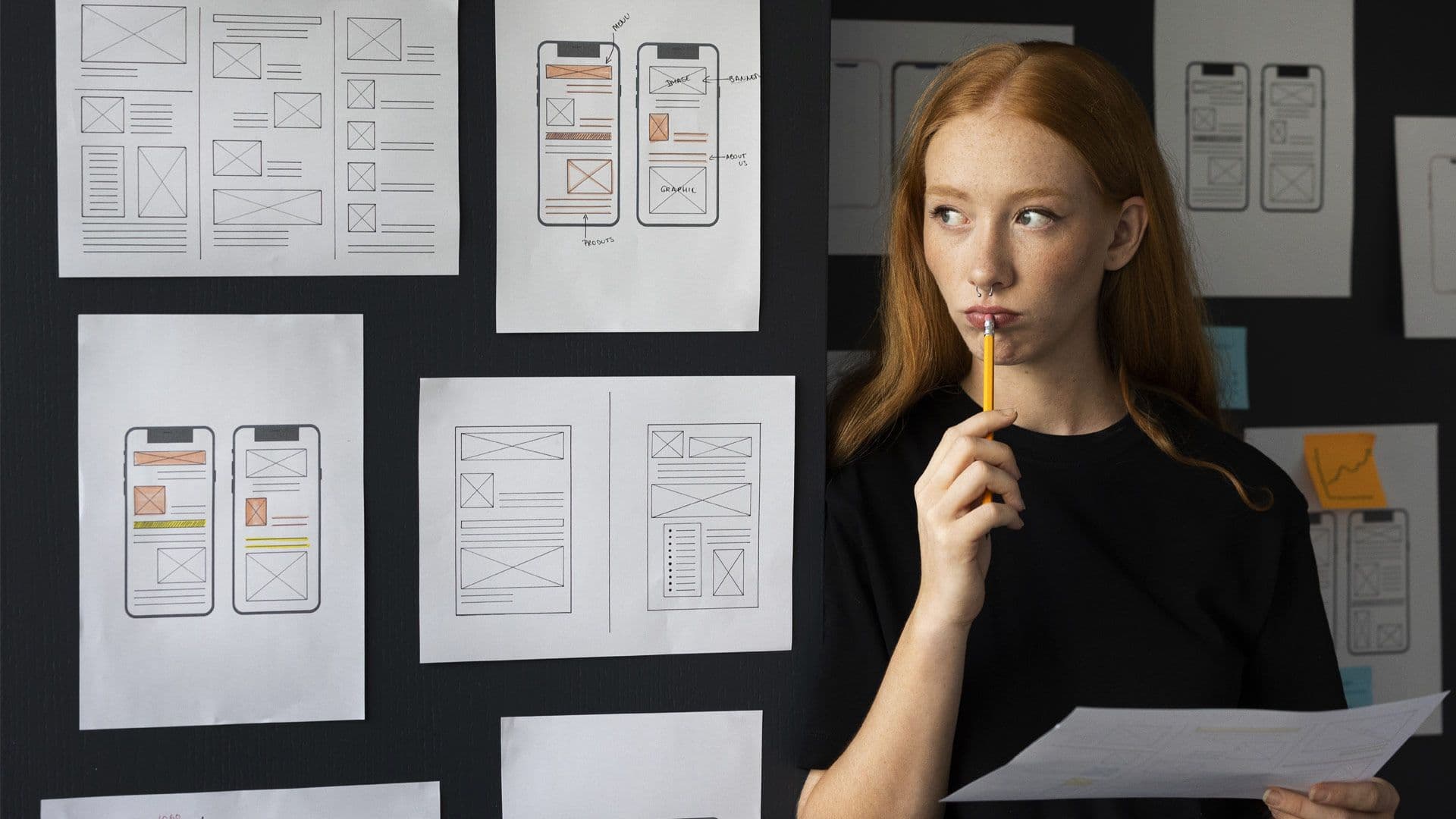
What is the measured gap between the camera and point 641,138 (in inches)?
35.1

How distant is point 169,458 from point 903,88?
2.57 feet

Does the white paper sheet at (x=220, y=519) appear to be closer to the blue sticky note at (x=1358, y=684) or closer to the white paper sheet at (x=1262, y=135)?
the white paper sheet at (x=1262, y=135)

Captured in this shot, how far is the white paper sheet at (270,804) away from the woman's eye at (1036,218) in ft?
2.04

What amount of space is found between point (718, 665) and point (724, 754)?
7 centimetres

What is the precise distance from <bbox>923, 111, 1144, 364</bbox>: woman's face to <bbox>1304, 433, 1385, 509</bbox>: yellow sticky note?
56 centimetres

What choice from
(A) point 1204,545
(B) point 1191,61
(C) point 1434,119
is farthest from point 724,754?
(C) point 1434,119

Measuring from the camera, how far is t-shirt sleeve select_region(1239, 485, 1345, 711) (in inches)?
38.0

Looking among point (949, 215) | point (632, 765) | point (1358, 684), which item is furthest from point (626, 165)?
point (1358, 684)

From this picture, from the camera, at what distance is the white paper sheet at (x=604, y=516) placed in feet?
2.89

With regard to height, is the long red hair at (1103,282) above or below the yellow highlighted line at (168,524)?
above

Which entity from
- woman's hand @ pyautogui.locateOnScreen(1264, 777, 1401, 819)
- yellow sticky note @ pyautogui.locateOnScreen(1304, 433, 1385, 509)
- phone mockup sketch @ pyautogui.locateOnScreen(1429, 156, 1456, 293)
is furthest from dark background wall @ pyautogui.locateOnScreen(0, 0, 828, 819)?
phone mockup sketch @ pyautogui.locateOnScreen(1429, 156, 1456, 293)

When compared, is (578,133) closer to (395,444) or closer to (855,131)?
(395,444)

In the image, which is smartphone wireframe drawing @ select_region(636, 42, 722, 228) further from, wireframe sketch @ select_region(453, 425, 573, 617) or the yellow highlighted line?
the yellow highlighted line

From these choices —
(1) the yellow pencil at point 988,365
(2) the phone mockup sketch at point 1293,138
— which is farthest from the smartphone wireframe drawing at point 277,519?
(2) the phone mockup sketch at point 1293,138
